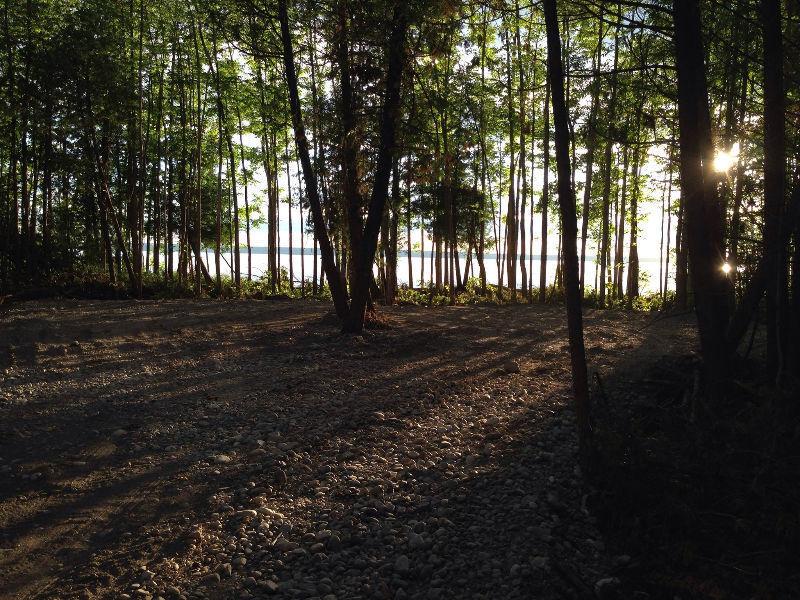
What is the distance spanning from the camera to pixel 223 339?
363 inches

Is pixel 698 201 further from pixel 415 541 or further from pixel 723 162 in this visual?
pixel 415 541

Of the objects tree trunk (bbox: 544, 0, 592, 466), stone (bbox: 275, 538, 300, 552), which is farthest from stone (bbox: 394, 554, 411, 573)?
tree trunk (bbox: 544, 0, 592, 466)

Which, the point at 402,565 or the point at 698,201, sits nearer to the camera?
the point at 402,565

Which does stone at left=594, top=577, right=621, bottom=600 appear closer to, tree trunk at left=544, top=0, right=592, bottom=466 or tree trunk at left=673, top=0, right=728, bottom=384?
tree trunk at left=544, top=0, right=592, bottom=466

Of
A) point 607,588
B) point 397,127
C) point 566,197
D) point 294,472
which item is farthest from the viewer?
point 397,127

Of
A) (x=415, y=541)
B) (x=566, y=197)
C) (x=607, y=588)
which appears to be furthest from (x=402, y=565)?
(x=566, y=197)

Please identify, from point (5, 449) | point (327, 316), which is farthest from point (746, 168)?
point (327, 316)

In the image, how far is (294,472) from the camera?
4.39 m

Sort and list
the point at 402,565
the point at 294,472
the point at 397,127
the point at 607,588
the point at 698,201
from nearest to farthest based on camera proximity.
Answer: the point at 607,588, the point at 402,565, the point at 294,472, the point at 698,201, the point at 397,127

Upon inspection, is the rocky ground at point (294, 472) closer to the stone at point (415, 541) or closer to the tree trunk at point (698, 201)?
the stone at point (415, 541)

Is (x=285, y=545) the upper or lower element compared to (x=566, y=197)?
lower

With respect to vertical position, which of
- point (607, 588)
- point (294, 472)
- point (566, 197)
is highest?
point (566, 197)

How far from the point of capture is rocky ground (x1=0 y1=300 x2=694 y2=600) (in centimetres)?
312

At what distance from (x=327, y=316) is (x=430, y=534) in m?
7.44
